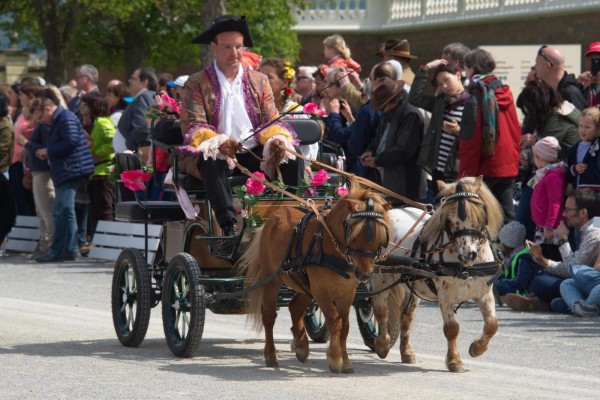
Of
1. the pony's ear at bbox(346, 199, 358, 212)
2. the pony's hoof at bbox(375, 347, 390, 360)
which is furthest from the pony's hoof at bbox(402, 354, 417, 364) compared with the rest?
the pony's ear at bbox(346, 199, 358, 212)

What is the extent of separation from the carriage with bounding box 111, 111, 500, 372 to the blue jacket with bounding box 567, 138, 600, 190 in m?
3.12

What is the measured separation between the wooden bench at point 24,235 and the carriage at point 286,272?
353 inches

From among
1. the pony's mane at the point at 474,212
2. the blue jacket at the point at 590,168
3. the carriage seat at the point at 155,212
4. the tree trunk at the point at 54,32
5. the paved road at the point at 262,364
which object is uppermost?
the tree trunk at the point at 54,32

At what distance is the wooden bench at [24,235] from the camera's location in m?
21.3

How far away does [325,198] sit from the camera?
1132cm

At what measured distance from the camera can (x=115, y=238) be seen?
19.8 m

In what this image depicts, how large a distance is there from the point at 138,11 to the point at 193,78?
111ft

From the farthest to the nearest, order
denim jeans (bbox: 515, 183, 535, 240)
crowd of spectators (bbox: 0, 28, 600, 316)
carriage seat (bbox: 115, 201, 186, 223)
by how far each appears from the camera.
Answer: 1. denim jeans (bbox: 515, 183, 535, 240)
2. crowd of spectators (bbox: 0, 28, 600, 316)
3. carriage seat (bbox: 115, 201, 186, 223)

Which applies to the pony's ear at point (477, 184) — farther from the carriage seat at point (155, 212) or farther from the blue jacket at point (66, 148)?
the blue jacket at point (66, 148)

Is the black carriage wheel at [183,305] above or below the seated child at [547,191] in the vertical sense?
below

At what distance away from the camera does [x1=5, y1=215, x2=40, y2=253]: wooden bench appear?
2128 cm

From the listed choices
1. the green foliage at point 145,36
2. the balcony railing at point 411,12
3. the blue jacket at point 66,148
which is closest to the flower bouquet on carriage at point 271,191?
the blue jacket at point 66,148

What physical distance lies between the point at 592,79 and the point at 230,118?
18.1ft

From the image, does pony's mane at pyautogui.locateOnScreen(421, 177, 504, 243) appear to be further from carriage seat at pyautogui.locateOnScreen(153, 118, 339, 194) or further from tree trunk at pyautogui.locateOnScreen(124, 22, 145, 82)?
tree trunk at pyautogui.locateOnScreen(124, 22, 145, 82)
